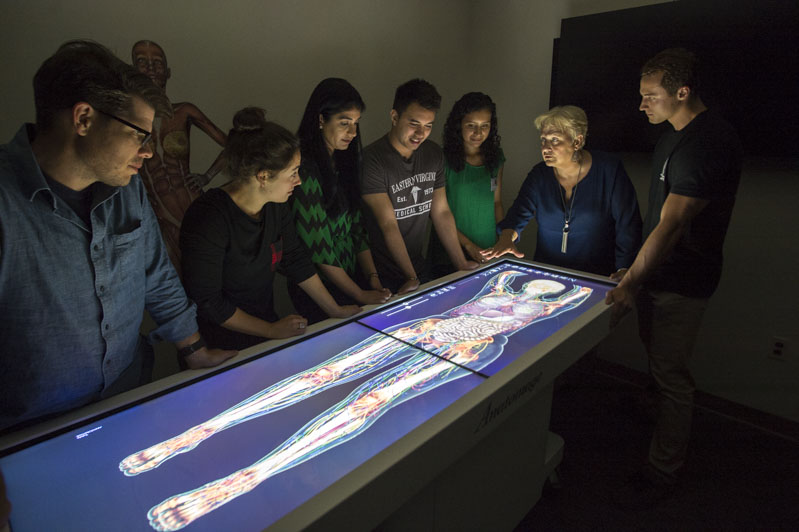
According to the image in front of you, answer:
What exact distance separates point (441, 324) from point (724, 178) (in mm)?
1237

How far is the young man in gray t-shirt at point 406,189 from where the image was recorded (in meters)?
1.97

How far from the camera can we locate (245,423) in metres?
1.01

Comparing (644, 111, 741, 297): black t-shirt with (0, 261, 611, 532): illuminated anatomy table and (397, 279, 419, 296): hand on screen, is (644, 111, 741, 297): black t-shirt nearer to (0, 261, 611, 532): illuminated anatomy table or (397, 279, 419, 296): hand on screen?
(0, 261, 611, 532): illuminated anatomy table

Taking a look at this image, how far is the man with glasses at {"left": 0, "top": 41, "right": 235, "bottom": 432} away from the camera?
0.92 meters

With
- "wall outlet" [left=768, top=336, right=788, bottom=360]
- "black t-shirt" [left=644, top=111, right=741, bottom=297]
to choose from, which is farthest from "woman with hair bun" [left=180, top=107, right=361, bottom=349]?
"wall outlet" [left=768, top=336, right=788, bottom=360]

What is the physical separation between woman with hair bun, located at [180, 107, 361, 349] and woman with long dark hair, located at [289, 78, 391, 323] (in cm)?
21

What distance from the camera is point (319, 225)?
1758 millimetres

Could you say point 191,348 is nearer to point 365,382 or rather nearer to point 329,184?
point 365,382

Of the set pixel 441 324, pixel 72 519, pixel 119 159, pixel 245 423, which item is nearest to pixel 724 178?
pixel 441 324

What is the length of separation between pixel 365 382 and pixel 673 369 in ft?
4.90

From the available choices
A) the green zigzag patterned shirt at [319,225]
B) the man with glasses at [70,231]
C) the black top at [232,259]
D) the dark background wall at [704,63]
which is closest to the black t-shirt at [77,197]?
the man with glasses at [70,231]

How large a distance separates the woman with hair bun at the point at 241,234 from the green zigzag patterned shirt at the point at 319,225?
173mm

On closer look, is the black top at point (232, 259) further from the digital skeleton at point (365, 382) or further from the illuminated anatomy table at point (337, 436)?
the digital skeleton at point (365, 382)

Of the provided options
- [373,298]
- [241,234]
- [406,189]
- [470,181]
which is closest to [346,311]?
[373,298]
